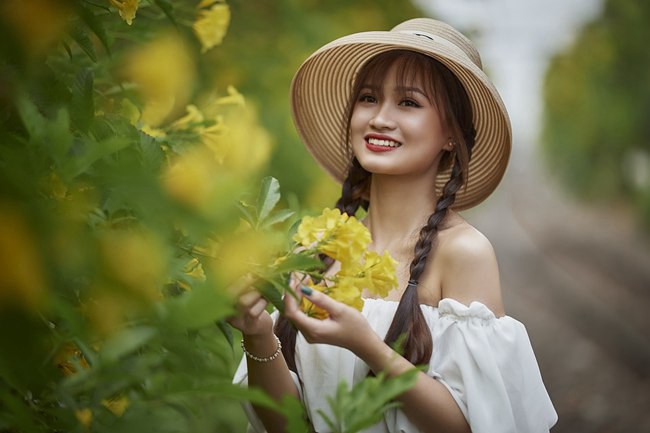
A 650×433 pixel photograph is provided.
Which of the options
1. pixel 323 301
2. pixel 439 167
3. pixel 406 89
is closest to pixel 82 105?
pixel 323 301

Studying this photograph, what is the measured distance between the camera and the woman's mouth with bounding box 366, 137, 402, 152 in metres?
1.93

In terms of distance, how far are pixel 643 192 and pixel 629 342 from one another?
251 inches

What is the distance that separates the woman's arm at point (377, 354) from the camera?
147 cm

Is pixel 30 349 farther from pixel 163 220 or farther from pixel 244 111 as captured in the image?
pixel 244 111

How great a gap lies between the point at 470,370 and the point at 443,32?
0.80 m

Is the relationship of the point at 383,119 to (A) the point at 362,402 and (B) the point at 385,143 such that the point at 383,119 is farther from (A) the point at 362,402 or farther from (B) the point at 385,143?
(A) the point at 362,402

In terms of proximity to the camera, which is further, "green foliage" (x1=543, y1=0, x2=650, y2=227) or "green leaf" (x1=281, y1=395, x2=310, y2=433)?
"green foliage" (x1=543, y1=0, x2=650, y2=227)

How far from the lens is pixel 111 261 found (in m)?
0.67

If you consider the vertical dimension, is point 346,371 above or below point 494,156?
below

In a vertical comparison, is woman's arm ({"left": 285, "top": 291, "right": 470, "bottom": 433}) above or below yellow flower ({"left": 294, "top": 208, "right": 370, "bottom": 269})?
below

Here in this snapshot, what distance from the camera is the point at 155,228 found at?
748mm

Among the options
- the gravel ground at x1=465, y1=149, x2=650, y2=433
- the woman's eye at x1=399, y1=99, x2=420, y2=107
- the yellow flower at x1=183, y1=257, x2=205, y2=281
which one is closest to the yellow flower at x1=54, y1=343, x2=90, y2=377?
the yellow flower at x1=183, y1=257, x2=205, y2=281

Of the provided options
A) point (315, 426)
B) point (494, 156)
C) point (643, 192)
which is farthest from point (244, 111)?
point (643, 192)

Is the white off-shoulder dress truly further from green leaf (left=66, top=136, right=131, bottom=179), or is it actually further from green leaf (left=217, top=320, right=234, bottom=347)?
green leaf (left=66, top=136, right=131, bottom=179)
